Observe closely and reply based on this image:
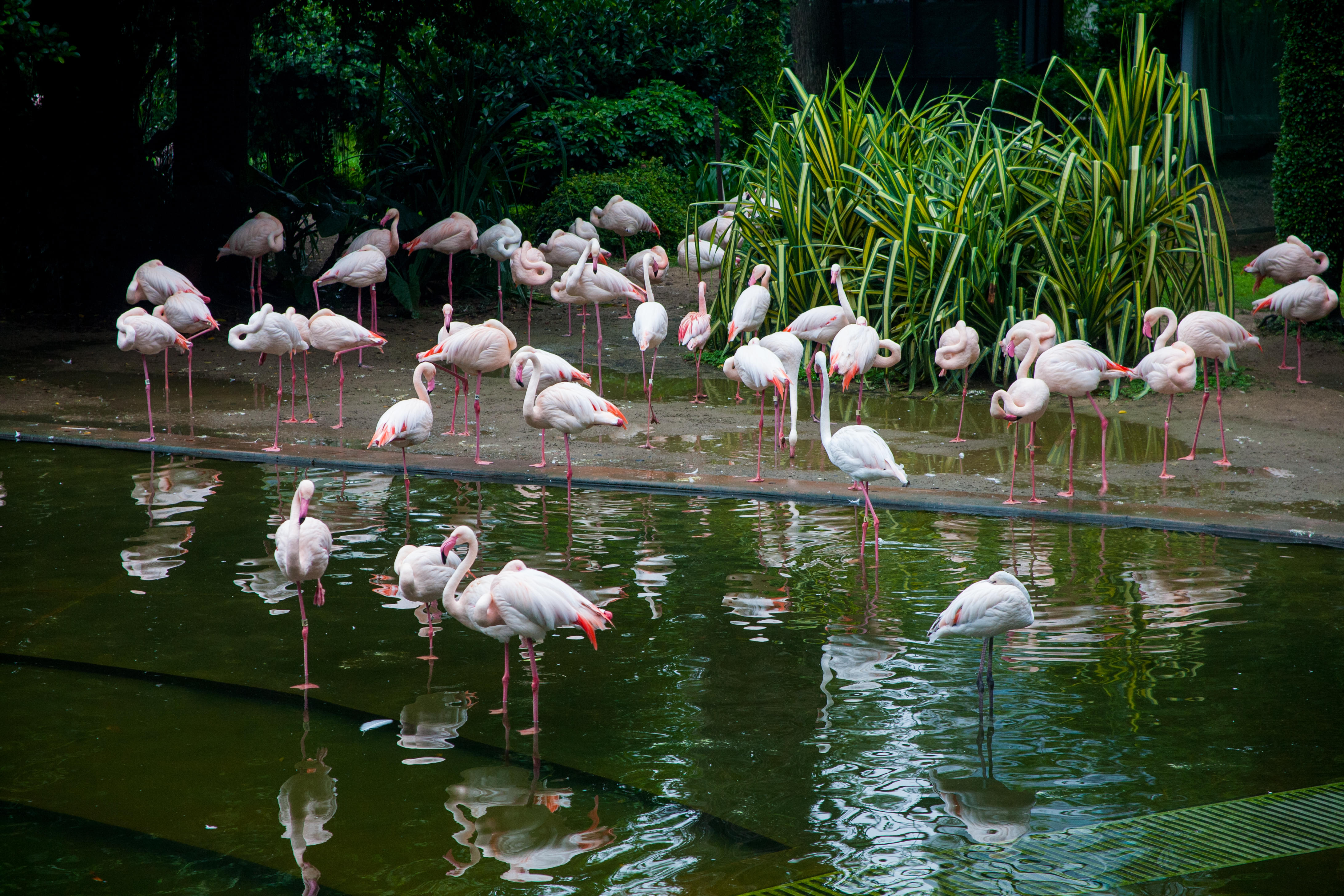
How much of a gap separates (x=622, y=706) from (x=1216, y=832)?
203cm

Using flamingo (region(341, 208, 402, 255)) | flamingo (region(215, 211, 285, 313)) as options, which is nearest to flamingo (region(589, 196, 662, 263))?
flamingo (region(341, 208, 402, 255))

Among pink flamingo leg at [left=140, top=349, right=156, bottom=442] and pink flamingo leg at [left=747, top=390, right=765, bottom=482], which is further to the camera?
pink flamingo leg at [left=140, top=349, right=156, bottom=442]

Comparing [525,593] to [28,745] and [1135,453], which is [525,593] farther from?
[1135,453]

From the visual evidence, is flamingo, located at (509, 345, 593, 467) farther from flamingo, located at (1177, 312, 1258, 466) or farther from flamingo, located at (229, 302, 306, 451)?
flamingo, located at (1177, 312, 1258, 466)

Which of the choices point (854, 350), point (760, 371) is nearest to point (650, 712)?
point (760, 371)

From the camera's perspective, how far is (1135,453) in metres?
8.30

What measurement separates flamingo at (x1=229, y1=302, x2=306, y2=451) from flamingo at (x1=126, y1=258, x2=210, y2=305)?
1.95 metres

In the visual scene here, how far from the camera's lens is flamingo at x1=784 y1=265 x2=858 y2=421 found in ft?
31.4

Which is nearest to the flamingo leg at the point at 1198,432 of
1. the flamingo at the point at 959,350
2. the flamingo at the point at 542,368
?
the flamingo at the point at 959,350

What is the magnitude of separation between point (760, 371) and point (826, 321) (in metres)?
1.74

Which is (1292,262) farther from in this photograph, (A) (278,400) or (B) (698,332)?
(A) (278,400)

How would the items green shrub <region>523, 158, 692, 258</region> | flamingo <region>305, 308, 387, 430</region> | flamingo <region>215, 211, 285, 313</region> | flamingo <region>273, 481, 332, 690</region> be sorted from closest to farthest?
flamingo <region>273, 481, 332, 690</region> → flamingo <region>305, 308, 387, 430</region> → flamingo <region>215, 211, 285, 313</region> → green shrub <region>523, 158, 692, 258</region>

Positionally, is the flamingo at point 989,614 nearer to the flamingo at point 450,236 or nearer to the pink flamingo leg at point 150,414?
the pink flamingo leg at point 150,414

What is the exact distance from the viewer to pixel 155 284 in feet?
35.2
